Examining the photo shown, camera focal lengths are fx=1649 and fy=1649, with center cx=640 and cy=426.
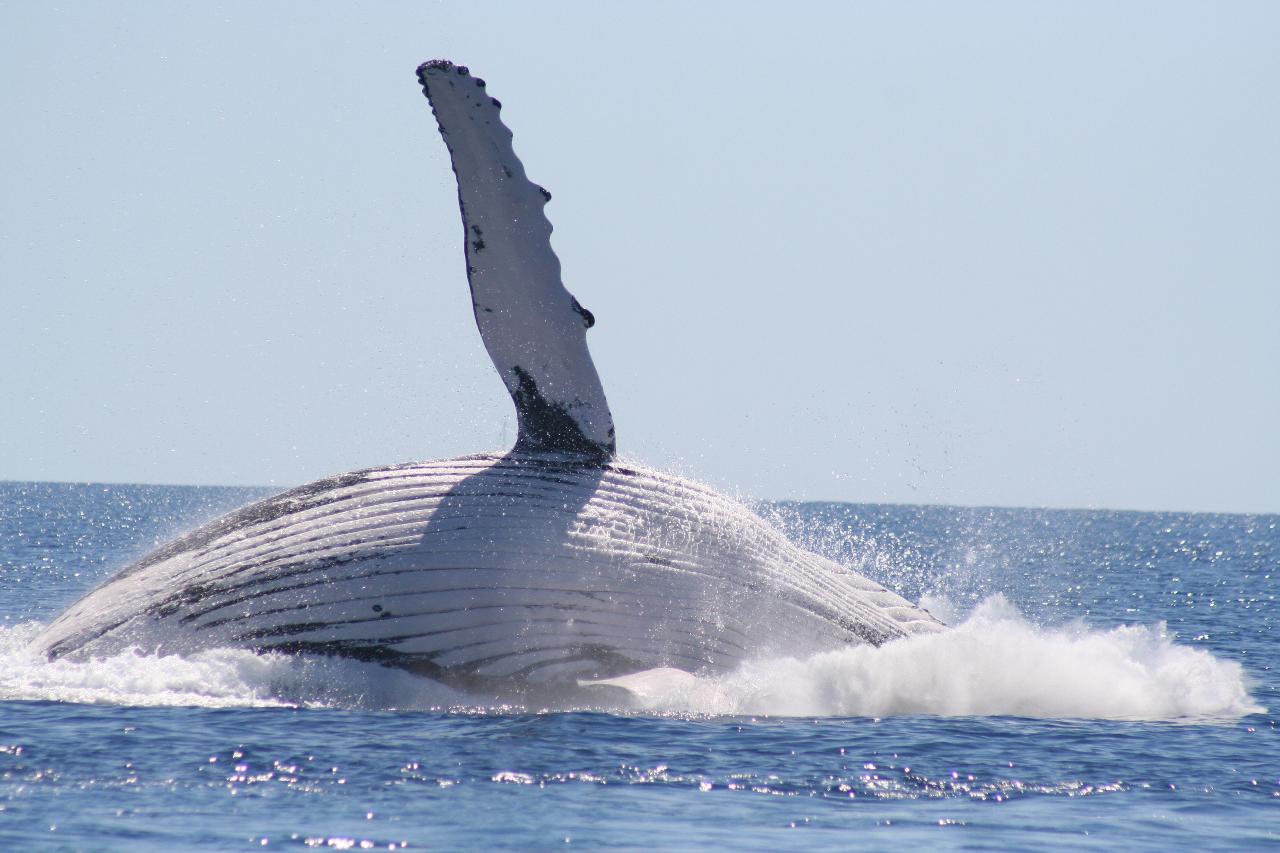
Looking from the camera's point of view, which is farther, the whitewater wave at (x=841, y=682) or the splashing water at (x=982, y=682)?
the splashing water at (x=982, y=682)

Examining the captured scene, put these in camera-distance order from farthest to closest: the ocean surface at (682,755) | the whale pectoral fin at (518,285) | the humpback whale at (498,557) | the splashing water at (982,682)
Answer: the splashing water at (982,682)
the humpback whale at (498,557)
the whale pectoral fin at (518,285)
the ocean surface at (682,755)

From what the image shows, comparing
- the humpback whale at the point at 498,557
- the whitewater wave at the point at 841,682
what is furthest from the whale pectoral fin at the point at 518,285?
the whitewater wave at the point at 841,682

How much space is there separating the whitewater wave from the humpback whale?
0.17 m

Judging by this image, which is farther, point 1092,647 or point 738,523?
point 1092,647

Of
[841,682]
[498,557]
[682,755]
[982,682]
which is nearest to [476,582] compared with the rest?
[498,557]

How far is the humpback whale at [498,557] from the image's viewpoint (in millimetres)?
12672

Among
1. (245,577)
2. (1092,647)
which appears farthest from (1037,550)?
(245,577)

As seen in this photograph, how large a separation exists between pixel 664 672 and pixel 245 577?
337 cm

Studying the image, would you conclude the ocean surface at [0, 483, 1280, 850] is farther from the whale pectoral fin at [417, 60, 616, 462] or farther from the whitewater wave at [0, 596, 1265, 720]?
the whale pectoral fin at [417, 60, 616, 462]

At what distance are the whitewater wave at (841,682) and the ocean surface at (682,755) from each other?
23 mm

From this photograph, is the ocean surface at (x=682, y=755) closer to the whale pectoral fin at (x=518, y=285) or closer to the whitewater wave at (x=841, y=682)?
the whitewater wave at (x=841, y=682)

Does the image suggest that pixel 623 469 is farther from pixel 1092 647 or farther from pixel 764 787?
pixel 1092 647

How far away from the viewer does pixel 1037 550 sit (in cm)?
8556

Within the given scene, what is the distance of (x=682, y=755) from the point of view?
11.7 m
